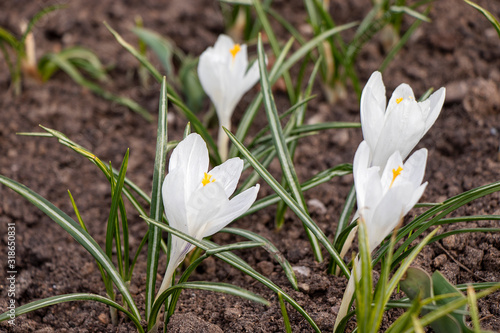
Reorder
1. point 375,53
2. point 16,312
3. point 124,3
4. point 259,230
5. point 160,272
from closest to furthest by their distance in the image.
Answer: point 16,312 < point 160,272 < point 259,230 < point 375,53 < point 124,3

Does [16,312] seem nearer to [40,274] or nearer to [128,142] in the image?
[40,274]

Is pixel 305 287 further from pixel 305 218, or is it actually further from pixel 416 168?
pixel 416 168

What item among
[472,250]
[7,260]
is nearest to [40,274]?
[7,260]

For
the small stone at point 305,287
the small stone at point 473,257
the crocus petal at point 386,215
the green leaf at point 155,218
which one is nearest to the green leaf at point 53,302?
the green leaf at point 155,218

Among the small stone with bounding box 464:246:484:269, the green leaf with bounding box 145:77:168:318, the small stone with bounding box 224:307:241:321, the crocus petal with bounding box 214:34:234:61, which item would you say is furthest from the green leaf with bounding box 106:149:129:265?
the small stone with bounding box 464:246:484:269

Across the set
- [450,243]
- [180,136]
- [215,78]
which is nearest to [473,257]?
[450,243]

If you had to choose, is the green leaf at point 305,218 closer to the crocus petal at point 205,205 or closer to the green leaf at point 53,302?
the crocus petal at point 205,205

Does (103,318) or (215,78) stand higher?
(215,78)
